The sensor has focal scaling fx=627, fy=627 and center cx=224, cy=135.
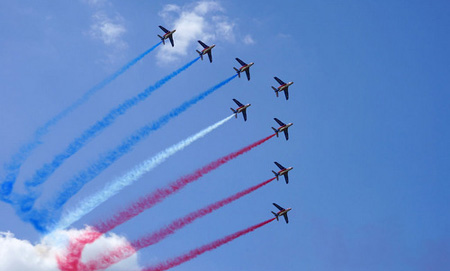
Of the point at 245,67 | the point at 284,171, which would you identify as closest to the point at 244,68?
the point at 245,67

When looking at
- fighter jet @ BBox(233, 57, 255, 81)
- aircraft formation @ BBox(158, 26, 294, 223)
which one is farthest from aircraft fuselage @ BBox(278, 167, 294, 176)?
fighter jet @ BBox(233, 57, 255, 81)

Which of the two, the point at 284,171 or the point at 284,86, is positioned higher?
the point at 284,86

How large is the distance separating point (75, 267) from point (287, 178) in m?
46.1

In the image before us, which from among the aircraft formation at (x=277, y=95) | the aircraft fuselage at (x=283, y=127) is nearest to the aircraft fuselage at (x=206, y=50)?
the aircraft formation at (x=277, y=95)

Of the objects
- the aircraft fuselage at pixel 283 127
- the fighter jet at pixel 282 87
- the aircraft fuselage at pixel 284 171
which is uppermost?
the fighter jet at pixel 282 87

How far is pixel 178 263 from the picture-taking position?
3915 inches

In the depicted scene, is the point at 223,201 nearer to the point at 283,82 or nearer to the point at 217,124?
the point at 217,124

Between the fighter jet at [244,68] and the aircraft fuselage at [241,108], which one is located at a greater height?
the fighter jet at [244,68]

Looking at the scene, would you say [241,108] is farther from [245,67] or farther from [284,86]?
[284,86]

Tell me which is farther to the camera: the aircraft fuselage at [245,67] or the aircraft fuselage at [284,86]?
the aircraft fuselage at [284,86]

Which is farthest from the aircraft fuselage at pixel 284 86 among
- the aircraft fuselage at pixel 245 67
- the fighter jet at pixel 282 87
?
the aircraft fuselage at pixel 245 67

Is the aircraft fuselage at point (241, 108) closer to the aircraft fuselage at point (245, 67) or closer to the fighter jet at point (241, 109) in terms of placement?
the fighter jet at point (241, 109)

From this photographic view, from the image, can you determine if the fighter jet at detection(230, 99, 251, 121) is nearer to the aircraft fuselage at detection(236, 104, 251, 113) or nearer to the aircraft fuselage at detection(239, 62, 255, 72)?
the aircraft fuselage at detection(236, 104, 251, 113)

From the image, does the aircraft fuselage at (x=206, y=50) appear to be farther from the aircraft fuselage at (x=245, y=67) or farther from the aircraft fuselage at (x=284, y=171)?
the aircraft fuselage at (x=284, y=171)
